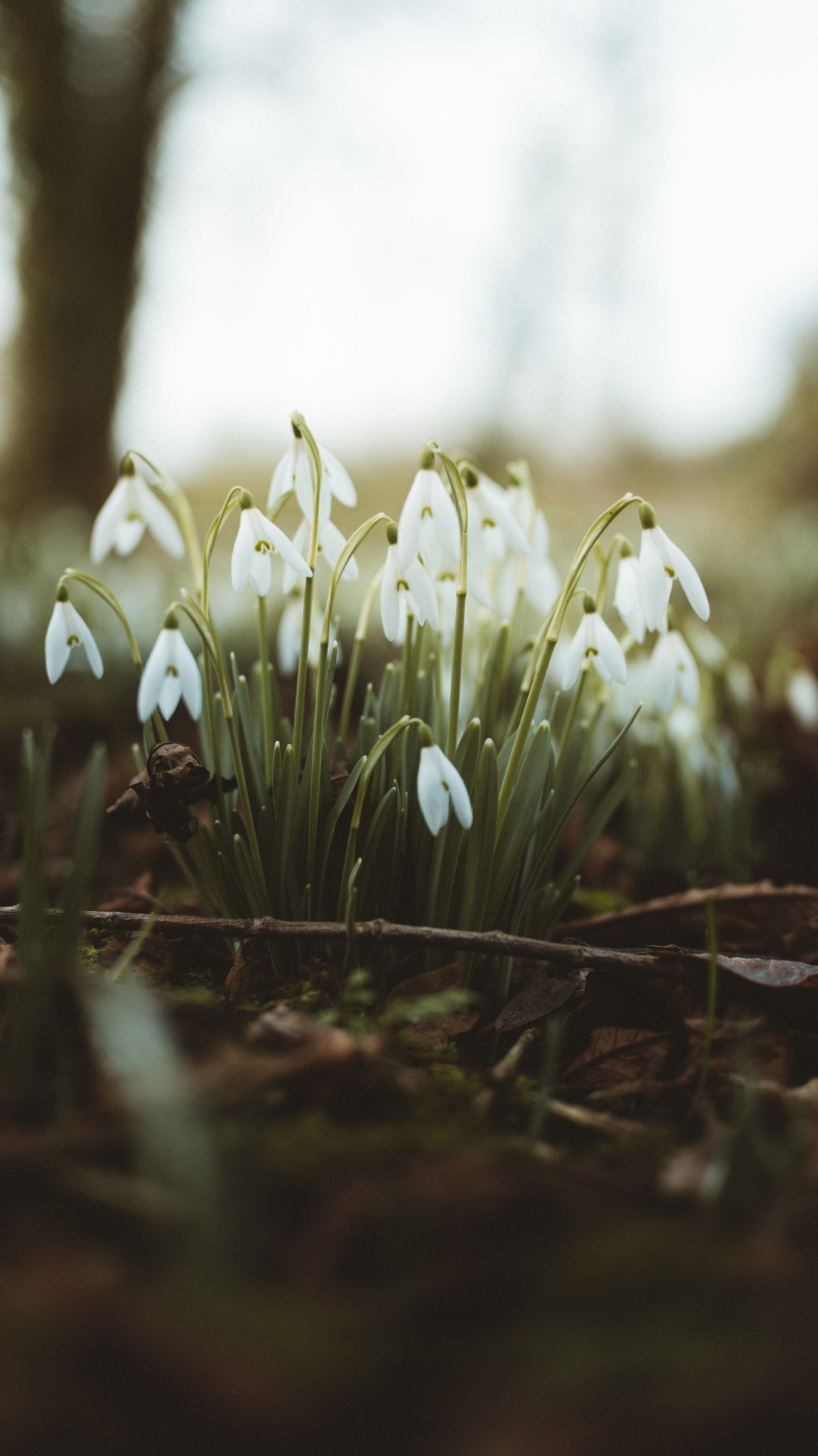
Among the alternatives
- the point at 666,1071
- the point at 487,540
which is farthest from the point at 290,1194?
the point at 487,540

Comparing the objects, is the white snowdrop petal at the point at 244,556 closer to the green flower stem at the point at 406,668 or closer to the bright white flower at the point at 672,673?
the green flower stem at the point at 406,668

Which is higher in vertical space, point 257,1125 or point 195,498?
point 195,498

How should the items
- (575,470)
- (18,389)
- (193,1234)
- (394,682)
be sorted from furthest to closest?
(575,470) < (18,389) < (394,682) < (193,1234)

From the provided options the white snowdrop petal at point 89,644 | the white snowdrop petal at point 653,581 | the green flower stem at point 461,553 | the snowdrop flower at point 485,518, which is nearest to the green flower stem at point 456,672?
the green flower stem at point 461,553

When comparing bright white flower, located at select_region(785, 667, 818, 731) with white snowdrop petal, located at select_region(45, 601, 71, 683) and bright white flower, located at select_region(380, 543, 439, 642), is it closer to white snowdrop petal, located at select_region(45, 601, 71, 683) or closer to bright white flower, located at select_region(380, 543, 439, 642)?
bright white flower, located at select_region(380, 543, 439, 642)

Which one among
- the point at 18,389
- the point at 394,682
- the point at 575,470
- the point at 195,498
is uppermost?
the point at 575,470

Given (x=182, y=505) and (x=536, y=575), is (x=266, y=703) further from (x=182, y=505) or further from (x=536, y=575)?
(x=536, y=575)

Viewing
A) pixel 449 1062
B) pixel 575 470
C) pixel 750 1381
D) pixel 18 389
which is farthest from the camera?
pixel 575 470

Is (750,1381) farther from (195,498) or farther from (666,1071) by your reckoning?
(195,498)

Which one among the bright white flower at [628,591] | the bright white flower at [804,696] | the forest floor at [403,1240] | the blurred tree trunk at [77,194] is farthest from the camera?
the blurred tree trunk at [77,194]
